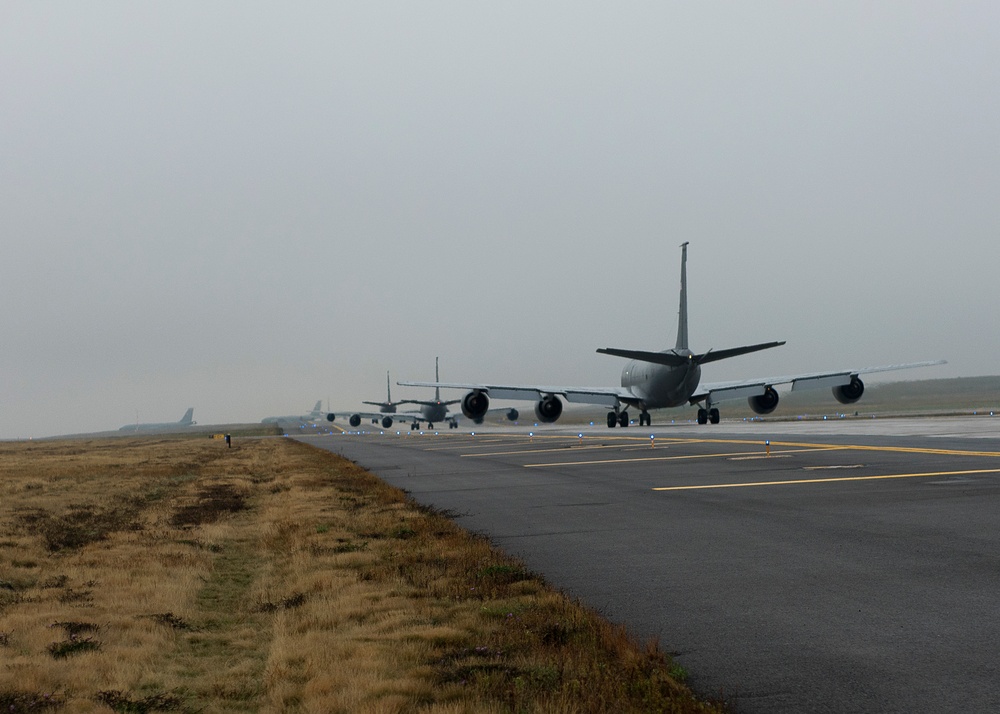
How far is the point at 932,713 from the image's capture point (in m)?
5.10

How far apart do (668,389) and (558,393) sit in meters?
8.57

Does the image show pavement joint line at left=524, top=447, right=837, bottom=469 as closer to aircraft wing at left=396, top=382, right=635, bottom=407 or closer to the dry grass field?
the dry grass field

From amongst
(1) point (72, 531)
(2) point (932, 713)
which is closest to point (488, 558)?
(2) point (932, 713)

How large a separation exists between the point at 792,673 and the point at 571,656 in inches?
62.8

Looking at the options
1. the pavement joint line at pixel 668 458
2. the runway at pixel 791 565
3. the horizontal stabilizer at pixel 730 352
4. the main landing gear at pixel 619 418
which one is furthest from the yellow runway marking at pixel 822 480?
the main landing gear at pixel 619 418

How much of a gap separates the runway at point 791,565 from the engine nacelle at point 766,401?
39.7 metres

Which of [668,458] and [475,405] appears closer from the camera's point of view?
[668,458]

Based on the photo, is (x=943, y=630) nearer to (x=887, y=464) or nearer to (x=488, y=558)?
(x=488, y=558)

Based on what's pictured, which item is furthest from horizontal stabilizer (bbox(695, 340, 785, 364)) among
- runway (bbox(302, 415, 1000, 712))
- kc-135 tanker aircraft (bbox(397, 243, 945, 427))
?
runway (bbox(302, 415, 1000, 712))

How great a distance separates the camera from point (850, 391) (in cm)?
5669

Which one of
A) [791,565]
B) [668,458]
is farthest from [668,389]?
[791,565]

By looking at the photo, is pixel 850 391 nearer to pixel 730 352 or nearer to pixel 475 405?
pixel 730 352

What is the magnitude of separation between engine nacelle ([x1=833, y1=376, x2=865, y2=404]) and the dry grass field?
155ft

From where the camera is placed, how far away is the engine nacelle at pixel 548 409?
6350 cm
